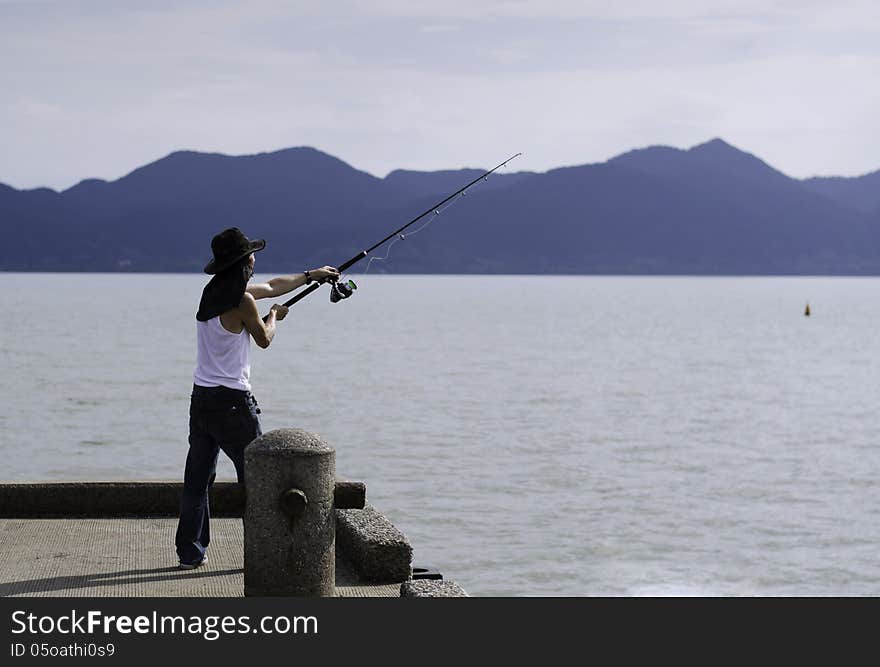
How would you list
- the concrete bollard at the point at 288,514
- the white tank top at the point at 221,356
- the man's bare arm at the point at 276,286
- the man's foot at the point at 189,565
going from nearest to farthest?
the concrete bollard at the point at 288,514 < the white tank top at the point at 221,356 < the man's bare arm at the point at 276,286 < the man's foot at the point at 189,565

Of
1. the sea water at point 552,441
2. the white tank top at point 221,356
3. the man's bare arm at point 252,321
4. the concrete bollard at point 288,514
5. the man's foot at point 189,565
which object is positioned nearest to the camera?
the concrete bollard at point 288,514

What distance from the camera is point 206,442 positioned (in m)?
7.46

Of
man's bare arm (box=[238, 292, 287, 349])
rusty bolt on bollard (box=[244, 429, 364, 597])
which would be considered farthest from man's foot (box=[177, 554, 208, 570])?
man's bare arm (box=[238, 292, 287, 349])

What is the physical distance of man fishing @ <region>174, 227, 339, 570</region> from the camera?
7141mm

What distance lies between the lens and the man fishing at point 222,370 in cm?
714

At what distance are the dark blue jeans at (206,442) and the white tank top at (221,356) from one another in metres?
0.05

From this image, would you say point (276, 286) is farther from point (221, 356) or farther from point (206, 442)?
point (206, 442)

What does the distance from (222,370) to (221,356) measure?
0.25ft

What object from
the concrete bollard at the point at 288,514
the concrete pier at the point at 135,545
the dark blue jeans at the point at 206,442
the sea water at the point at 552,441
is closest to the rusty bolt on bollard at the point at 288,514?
the concrete bollard at the point at 288,514

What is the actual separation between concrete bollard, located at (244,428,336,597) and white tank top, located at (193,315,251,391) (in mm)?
747

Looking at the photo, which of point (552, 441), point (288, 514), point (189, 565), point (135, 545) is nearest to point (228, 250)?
point (288, 514)

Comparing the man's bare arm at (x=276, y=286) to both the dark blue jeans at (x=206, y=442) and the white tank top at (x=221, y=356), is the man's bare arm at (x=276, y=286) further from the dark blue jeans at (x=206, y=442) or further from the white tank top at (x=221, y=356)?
the dark blue jeans at (x=206, y=442)

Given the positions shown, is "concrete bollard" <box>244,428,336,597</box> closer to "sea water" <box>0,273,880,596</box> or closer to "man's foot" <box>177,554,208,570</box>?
"man's foot" <box>177,554,208,570</box>

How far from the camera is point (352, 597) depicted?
696 cm
